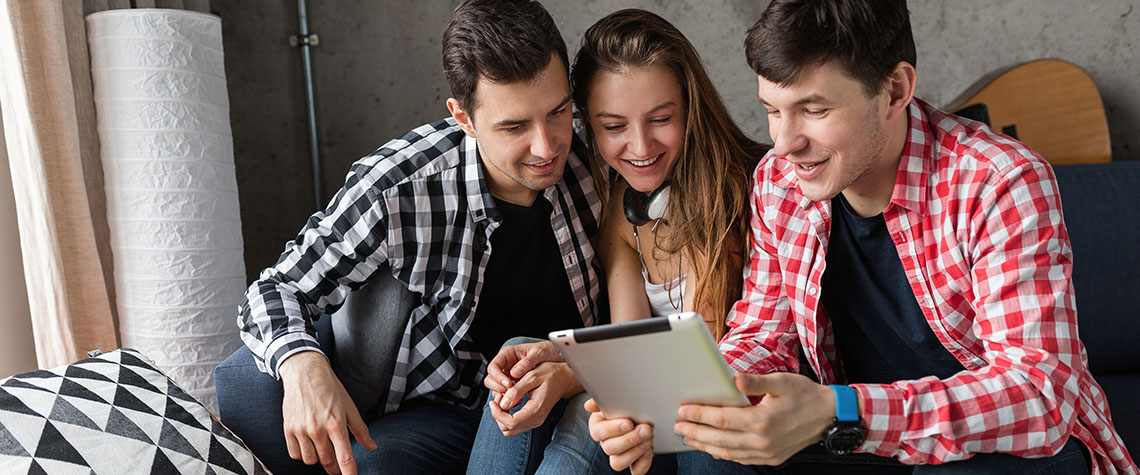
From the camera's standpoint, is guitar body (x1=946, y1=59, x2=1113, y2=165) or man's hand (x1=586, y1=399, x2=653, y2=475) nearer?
man's hand (x1=586, y1=399, x2=653, y2=475)

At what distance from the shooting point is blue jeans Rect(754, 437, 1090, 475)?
3.41 ft

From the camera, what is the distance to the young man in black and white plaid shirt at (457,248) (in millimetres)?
1429

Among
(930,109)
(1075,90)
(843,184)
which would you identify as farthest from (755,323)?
(1075,90)

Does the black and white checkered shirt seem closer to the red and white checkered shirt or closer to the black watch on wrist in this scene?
the red and white checkered shirt

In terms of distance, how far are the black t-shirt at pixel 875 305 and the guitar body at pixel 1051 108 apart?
95 centimetres

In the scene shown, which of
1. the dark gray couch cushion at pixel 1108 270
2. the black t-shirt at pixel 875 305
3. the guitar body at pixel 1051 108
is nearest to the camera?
the black t-shirt at pixel 875 305

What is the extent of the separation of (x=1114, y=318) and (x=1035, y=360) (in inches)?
34.0

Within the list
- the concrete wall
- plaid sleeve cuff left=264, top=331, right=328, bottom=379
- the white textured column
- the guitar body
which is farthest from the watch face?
the concrete wall

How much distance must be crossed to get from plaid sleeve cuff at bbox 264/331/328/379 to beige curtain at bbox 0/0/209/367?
815mm

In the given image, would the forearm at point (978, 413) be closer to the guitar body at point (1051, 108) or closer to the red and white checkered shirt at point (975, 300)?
the red and white checkered shirt at point (975, 300)

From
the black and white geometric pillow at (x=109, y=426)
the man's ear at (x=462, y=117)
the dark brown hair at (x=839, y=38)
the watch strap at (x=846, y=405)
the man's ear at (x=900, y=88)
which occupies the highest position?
the dark brown hair at (x=839, y=38)

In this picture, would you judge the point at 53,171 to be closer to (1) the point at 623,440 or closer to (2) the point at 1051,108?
(1) the point at 623,440

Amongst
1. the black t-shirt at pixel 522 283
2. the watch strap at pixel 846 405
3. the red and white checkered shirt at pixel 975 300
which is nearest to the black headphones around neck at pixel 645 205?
the black t-shirt at pixel 522 283

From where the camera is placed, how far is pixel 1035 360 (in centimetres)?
103
